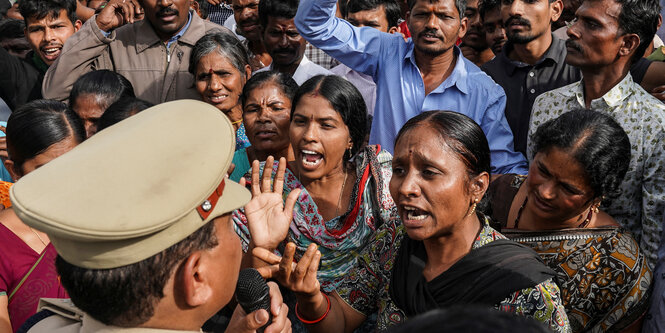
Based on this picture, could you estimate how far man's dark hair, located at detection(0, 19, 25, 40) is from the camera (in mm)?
6246

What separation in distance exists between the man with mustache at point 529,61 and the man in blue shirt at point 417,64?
0.29m

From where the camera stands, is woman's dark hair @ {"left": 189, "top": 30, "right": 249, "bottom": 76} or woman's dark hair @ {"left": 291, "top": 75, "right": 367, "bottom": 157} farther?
woman's dark hair @ {"left": 189, "top": 30, "right": 249, "bottom": 76}

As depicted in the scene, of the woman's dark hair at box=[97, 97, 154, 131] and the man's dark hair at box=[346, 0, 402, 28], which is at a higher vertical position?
the man's dark hair at box=[346, 0, 402, 28]

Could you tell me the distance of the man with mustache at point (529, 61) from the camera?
410cm

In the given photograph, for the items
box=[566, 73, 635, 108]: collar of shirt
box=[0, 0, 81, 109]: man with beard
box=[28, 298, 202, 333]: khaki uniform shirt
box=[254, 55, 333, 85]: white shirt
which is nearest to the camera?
box=[28, 298, 202, 333]: khaki uniform shirt

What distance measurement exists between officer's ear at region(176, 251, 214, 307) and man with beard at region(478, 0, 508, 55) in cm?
386

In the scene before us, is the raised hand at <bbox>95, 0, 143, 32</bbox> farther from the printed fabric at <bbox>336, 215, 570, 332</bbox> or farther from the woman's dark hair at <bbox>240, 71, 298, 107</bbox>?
the printed fabric at <bbox>336, 215, 570, 332</bbox>

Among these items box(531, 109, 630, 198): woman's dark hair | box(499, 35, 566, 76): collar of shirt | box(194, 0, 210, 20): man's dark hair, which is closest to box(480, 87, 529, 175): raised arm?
box(499, 35, 566, 76): collar of shirt

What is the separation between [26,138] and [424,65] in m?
2.49

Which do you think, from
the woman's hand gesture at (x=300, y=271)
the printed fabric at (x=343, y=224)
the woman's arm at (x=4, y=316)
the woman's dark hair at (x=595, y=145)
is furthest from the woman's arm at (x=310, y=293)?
the woman's dark hair at (x=595, y=145)

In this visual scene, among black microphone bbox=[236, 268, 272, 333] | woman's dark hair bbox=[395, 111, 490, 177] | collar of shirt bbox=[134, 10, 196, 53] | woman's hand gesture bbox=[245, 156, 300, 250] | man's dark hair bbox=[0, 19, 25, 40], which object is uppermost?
woman's dark hair bbox=[395, 111, 490, 177]

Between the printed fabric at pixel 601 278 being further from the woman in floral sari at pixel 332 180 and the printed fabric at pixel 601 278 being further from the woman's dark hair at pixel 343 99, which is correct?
the woman's dark hair at pixel 343 99

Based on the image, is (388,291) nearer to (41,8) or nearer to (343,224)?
(343,224)

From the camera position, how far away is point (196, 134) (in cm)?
144
